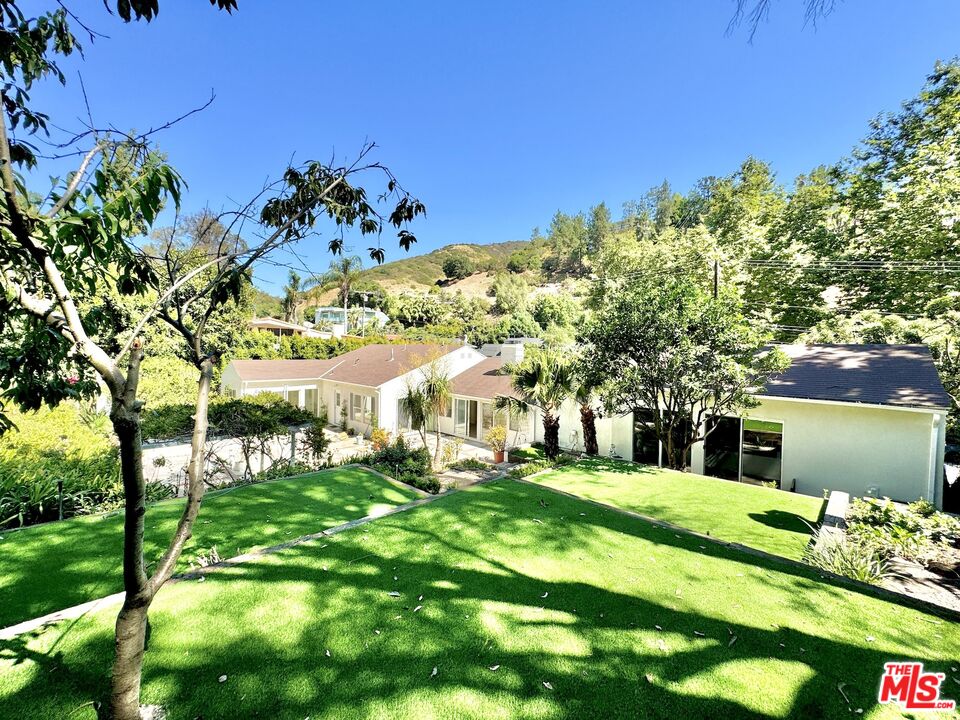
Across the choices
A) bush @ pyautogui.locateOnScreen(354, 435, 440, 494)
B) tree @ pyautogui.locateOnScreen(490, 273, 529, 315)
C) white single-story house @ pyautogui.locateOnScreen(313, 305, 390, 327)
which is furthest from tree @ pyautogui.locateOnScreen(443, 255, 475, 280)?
bush @ pyautogui.locateOnScreen(354, 435, 440, 494)

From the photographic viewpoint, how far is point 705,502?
908 cm

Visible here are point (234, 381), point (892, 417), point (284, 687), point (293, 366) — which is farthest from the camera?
point (293, 366)

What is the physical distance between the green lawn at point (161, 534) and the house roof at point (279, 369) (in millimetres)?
15566

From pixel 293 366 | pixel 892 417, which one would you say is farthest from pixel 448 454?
pixel 293 366

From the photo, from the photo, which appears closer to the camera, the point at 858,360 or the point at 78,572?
the point at 78,572

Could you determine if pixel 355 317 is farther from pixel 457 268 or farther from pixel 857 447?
pixel 857 447

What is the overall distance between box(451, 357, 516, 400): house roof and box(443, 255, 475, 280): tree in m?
84.4

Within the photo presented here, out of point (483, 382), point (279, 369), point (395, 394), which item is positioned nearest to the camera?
point (483, 382)

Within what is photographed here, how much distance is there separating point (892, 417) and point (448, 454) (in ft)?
43.6

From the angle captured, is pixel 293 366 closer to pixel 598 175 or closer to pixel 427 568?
pixel 427 568

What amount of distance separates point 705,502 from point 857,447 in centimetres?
579

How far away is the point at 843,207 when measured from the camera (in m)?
21.1

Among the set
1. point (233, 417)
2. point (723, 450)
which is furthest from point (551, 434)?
point (233, 417)
